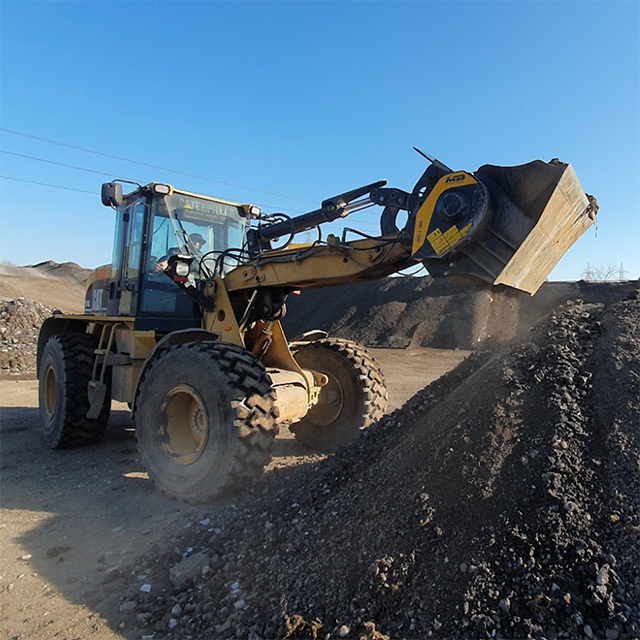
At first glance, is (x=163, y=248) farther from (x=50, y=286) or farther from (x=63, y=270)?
(x=63, y=270)

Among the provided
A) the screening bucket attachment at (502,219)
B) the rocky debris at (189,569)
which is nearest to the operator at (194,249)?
the screening bucket attachment at (502,219)

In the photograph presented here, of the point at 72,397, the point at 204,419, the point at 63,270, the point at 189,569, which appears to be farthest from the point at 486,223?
the point at 63,270

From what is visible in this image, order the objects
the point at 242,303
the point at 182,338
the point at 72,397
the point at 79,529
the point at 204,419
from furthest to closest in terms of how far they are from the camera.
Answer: the point at 72,397, the point at 242,303, the point at 182,338, the point at 204,419, the point at 79,529

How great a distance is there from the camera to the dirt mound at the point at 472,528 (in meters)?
2.33

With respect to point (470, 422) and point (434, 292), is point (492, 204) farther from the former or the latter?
point (434, 292)

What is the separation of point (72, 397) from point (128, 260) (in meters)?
1.84

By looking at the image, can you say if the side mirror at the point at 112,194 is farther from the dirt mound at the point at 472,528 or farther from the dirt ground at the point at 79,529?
the dirt mound at the point at 472,528

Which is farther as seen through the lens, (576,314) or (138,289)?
(138,289)

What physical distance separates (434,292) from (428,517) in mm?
20437

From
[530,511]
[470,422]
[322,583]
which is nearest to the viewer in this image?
[530,511]

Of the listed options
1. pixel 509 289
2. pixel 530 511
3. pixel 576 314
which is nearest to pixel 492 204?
pixel 509 289

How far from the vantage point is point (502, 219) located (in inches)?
148

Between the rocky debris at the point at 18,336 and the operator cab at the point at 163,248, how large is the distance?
10.0 meters

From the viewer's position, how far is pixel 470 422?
3.38 metres
